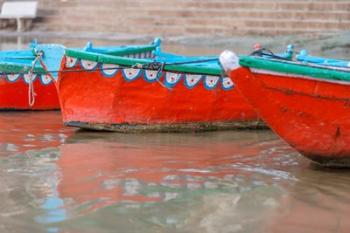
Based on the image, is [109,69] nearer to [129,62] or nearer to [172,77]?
[129,62]

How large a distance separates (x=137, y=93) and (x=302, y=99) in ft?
7.92

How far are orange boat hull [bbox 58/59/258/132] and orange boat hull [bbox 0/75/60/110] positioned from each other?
159 centimetres

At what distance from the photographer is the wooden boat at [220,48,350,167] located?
5.60 metres

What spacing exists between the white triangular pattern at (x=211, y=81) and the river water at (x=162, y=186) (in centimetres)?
64

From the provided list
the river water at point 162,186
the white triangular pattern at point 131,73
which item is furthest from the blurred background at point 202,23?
the river water at point 162,186

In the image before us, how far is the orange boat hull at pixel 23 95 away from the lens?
9.18 meters

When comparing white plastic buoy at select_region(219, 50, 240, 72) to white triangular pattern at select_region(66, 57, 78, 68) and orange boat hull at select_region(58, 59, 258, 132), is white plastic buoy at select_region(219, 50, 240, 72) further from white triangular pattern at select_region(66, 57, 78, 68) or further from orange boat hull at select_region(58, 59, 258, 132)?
white triangular pattern at select_region(66, 57, 78, 68)

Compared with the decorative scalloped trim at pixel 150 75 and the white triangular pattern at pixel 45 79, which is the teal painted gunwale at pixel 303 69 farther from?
the white triangular pattern at pixel 45 79

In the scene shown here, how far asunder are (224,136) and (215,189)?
2450 millimetres

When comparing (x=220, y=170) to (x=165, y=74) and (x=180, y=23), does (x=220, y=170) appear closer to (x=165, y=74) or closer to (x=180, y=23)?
(x=165, y=74)

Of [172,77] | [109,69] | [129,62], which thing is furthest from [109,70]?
[172,77]

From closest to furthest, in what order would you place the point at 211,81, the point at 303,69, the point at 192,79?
the point at 303,69 < the point at 192,79 < the point at 211,81

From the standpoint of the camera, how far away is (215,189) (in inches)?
211

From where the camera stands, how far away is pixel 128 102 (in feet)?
25.3
